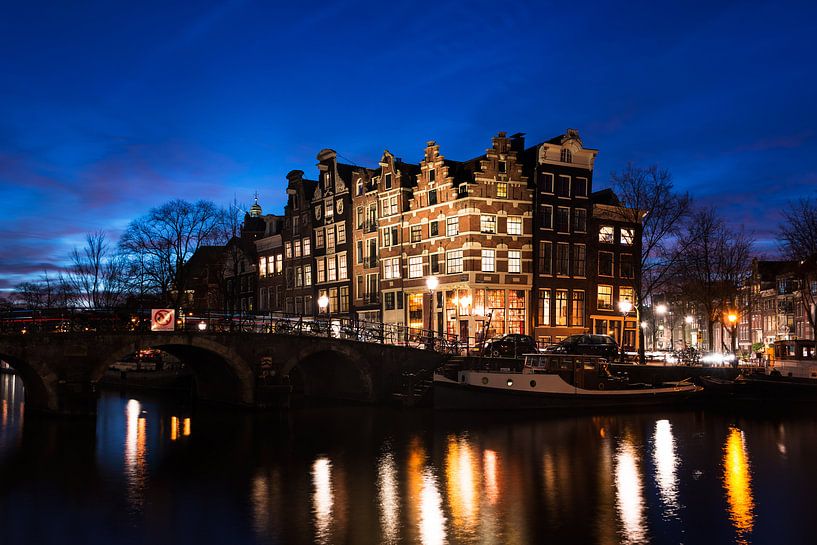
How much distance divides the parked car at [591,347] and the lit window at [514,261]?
34.6 ft

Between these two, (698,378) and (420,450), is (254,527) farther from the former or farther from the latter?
(698,378)

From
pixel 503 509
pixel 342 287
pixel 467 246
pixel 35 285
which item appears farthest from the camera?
pixel 35 285

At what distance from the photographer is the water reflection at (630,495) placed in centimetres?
2019

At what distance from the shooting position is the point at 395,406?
48875 millimetres

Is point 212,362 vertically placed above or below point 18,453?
above

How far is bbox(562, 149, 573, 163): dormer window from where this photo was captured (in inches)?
2554

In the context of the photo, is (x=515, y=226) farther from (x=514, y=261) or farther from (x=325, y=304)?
(x=325, y=304)

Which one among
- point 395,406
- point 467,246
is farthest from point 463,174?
point 395,406

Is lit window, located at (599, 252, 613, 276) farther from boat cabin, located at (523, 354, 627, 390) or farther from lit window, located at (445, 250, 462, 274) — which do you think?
boat cabin, located at (523, 354, 627, 390)

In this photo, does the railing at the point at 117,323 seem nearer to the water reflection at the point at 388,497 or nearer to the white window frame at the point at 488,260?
the white window frame at the point at 488,260

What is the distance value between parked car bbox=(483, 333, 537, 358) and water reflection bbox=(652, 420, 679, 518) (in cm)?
1233

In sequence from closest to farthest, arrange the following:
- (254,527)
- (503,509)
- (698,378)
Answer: (254,527), (503,509), (698,378)

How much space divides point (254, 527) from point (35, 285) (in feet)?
389

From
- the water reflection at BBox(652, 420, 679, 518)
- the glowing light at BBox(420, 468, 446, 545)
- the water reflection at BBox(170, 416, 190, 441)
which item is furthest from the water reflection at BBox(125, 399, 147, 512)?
the water reflection at BBox(652, 420, 679, 518)
